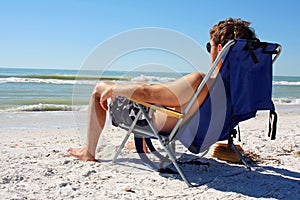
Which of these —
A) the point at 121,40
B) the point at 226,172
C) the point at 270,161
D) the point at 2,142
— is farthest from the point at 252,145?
the point at 2,142

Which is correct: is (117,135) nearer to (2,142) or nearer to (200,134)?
(2,142)

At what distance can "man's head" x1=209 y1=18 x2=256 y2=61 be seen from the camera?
3.04 m

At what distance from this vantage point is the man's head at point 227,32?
120 inches

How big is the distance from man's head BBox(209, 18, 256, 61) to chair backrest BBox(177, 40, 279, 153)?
0.63ft

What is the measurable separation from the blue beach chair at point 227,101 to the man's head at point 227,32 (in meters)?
0.19

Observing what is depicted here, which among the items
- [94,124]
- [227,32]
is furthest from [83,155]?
[227,32]

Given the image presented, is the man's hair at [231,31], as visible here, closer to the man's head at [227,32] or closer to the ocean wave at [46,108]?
the man's head at [227,32]

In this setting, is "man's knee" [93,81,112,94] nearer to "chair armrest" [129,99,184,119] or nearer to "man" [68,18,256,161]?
"man" [68,18,256,161]

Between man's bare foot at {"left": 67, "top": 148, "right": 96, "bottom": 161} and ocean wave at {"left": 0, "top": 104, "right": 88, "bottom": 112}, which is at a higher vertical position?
man's bare foot at {"left": 67, "top": 148, "right": 96, "bottom": 161}

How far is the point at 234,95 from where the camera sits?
9.55ft

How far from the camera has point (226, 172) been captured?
3.35m

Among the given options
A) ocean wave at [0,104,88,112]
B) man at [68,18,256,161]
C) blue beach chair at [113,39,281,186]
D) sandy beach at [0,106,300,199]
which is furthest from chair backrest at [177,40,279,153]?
ocean wave at [0,104,88,112]

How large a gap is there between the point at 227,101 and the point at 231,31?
0.57 m

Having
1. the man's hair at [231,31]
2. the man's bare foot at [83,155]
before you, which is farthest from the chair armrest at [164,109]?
the man's bare foot at [83,155]
